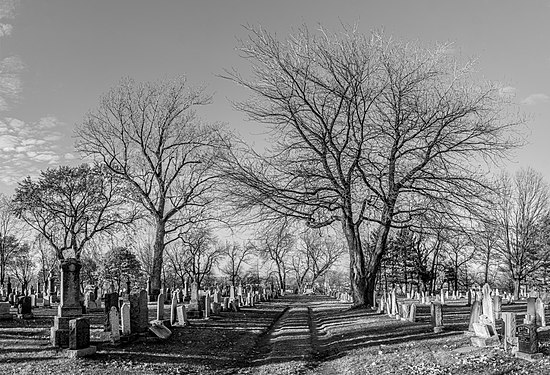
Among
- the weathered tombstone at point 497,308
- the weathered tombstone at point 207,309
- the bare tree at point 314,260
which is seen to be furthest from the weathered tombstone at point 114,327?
the bare tree at point 314,260

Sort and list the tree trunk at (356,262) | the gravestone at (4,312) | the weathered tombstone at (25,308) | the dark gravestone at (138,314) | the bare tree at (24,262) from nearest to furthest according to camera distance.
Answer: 1. the dark gravestone at (138,314)
2. the gravestone at (4,312)
3. the weathered tombstone at (25,308)
4. the tree trunk at (356,262)
5. the bare tree at (24,262)

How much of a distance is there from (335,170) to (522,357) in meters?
14.7

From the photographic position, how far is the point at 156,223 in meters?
33.2

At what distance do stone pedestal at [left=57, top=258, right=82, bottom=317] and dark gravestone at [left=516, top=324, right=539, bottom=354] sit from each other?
11.1 meters

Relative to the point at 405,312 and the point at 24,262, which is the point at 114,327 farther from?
the point at 24,262

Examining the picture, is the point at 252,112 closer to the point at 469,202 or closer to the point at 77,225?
the point at 469,202

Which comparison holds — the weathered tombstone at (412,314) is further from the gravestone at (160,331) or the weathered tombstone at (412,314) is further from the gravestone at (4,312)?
the gravestone at (4,312)

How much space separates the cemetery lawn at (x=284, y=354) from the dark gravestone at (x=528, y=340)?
0.24m

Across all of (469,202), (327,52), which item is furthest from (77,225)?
(469,202)

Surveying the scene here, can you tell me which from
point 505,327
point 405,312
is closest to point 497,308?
point 505,327

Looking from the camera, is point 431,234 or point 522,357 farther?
point 431,234

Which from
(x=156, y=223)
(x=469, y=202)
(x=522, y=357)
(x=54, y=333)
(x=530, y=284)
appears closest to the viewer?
(x=522, y=357)

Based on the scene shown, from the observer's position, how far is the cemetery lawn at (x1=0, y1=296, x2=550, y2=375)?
8.96 meters

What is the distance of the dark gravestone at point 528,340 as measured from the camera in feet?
28.4
